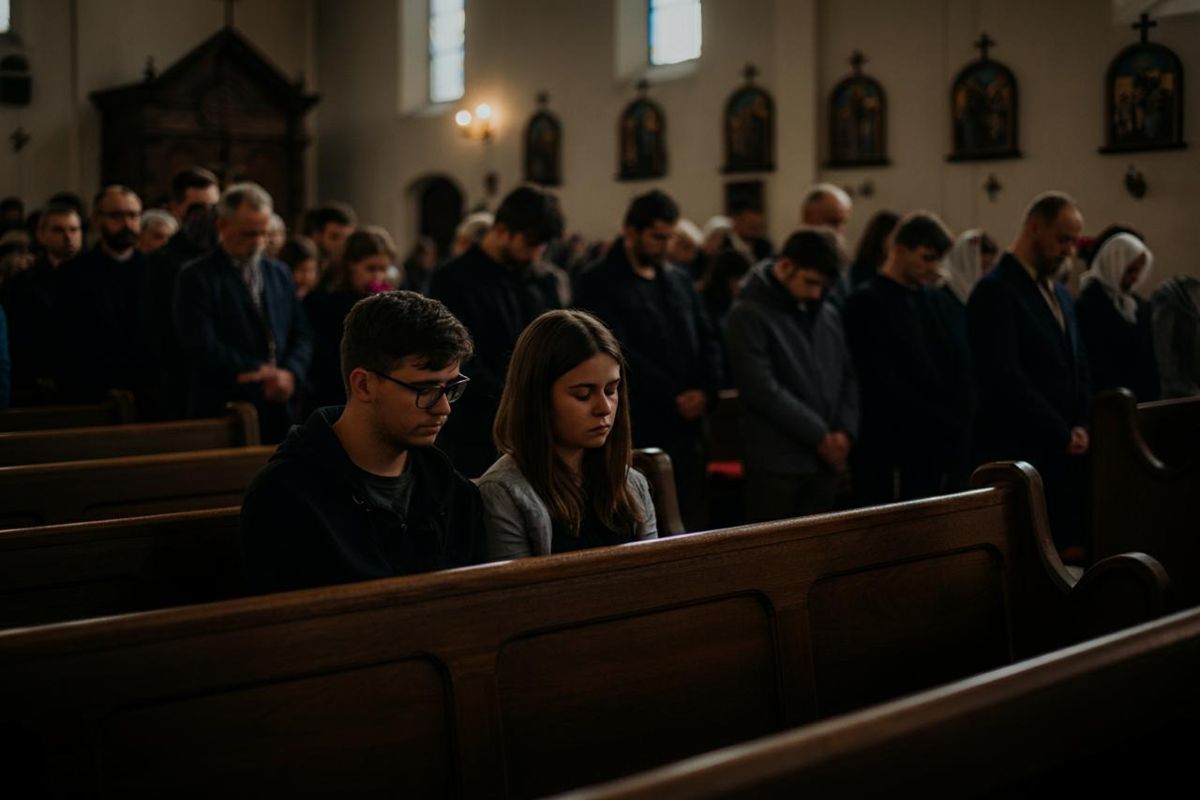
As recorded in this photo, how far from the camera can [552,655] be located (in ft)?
7.11

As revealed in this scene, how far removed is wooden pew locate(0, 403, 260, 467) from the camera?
403cm

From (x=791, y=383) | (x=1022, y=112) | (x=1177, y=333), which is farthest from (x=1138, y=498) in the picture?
(x=1022, y=112)

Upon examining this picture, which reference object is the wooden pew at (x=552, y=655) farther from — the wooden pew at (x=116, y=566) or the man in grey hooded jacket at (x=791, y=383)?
the man in grey hooded jacket at (x=791, y=383)

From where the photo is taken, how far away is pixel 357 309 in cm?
260

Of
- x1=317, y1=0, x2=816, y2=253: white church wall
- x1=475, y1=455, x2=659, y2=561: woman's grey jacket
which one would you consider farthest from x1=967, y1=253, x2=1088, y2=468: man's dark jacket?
x1=317, y1=0, x2=816, y2=253: white church wall

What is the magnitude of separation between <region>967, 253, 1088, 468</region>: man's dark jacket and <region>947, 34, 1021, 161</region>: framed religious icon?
5.78 m

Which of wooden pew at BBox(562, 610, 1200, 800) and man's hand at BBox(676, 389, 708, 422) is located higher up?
man's hand at BBox(676, 389, 708, 422)

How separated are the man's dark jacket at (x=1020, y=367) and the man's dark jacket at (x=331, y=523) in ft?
9.90

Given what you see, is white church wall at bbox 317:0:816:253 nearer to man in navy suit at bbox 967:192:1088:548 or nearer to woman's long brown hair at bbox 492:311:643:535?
man in navy suit at bbox 967:192:1088:548

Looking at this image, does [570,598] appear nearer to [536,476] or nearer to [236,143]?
[536,476]

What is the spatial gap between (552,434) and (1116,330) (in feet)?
13.8

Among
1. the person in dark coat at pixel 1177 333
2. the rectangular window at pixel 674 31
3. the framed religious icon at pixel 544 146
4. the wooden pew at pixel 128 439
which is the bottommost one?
the wooden pew at pixel 128 439

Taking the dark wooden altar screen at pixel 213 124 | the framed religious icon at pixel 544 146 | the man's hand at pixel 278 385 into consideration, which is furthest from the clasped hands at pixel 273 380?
the dark wooden altar screen at pixel 213 124

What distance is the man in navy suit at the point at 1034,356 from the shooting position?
5.03 meters
